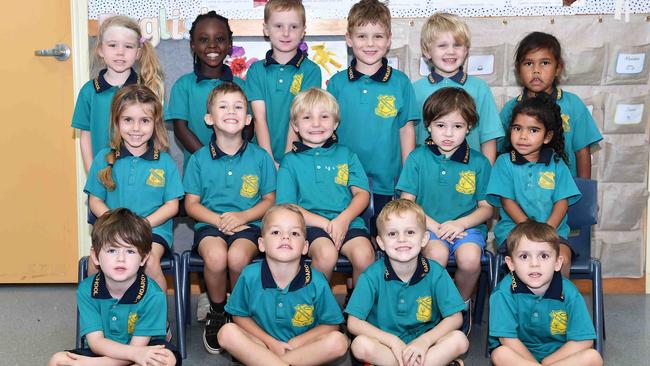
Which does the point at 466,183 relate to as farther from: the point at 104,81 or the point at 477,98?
the point at 104,81

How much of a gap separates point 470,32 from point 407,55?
0.32 m

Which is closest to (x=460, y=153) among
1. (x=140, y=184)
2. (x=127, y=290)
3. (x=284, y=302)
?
(x=284, y=302)

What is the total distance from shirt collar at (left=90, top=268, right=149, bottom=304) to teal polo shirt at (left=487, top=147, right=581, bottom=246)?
1.41m

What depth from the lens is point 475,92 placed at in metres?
3.51

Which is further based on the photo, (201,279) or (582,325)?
(201,279)

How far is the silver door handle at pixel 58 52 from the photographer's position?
3912mm

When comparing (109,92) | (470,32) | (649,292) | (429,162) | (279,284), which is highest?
(470,32)

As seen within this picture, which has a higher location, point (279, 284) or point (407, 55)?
point (407, 55)

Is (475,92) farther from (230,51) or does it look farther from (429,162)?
(230,51)

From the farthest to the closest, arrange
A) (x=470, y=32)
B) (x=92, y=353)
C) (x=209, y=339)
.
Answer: (x=470, y=32)
(x=209, y=339)
(x=92, y=353)

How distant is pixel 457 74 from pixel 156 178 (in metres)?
1.40

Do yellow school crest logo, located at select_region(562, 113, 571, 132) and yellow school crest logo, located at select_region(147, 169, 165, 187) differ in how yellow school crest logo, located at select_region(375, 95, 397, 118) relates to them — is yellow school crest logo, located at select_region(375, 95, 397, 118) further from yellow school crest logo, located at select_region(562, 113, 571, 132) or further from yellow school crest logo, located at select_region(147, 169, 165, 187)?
yellow school crest logo, located at select_region(147, 169, 165, 187)

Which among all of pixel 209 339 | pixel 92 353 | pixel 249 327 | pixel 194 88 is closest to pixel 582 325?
pixel 249 327

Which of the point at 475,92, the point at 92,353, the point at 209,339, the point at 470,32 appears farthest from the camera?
the point at 470,32
